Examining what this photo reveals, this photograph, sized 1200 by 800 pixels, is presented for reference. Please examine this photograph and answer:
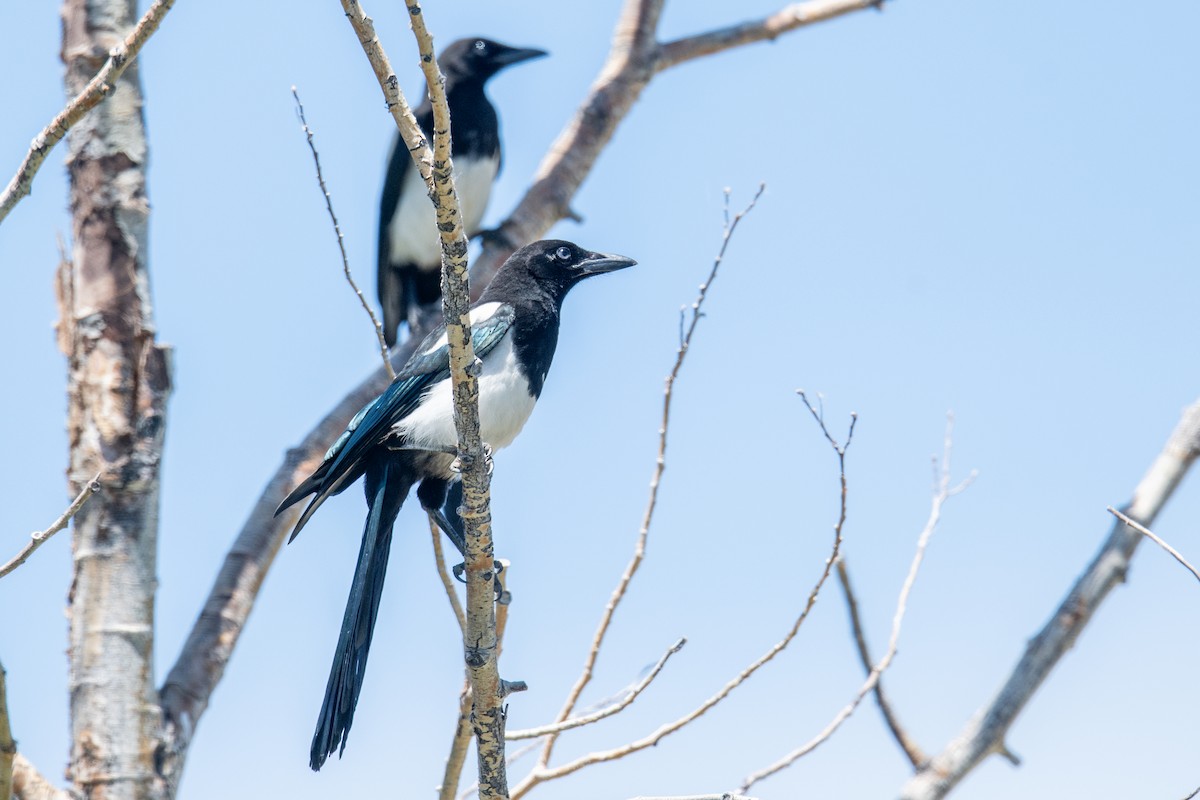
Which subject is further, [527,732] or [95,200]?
[95,200]

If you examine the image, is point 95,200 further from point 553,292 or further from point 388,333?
point 388,333

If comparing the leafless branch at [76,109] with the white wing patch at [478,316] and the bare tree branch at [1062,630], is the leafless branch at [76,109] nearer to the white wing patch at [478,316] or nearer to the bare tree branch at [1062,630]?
the white wing patch at [478,316]

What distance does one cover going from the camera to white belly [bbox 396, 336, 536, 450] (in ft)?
13.8

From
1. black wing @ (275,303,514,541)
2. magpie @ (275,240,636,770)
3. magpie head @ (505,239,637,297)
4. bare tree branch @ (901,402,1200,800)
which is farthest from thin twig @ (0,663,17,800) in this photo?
bare tree branch @ (901,402,1200,800)

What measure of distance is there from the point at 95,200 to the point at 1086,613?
3.84m

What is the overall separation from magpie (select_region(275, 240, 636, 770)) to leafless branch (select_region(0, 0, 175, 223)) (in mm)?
1402

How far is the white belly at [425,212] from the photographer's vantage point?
7660mm

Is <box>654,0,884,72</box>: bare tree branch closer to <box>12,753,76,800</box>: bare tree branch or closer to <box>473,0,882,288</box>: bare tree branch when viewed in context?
<box>473,0,882,288</box>: bare tree branch

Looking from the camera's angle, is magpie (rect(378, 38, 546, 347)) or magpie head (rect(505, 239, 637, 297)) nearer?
magpie head (rect(505, 239, 637, 297))

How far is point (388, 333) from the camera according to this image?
7824 millimetres

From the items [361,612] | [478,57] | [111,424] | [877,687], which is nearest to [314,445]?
[111,424]

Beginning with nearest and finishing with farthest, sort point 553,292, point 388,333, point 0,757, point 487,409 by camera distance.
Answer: point 0,757 → point 487,409 → point 553,292 → point 388,333

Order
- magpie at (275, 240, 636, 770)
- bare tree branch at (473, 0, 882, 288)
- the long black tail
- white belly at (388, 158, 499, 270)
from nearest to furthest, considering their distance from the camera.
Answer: the long black tail, magpie at (275, 240, 636, 770), bare tree branch at (473, 0, 882, 288), white belly at (388, 158, 499, 270)

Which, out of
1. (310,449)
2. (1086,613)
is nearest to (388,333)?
(310,449)
